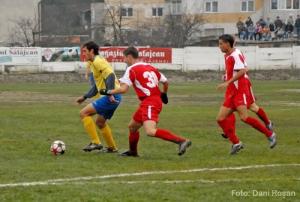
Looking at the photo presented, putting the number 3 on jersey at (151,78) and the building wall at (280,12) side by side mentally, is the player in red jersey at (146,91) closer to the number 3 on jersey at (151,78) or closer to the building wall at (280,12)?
the number 3 on jersey at (151,78)

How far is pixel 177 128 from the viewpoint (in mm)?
18953

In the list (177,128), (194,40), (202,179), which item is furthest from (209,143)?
(194,40)

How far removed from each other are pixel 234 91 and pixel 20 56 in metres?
38.0

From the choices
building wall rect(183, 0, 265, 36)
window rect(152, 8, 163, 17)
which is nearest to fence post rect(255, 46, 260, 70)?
building wall rect(183, 0, 265, 36)

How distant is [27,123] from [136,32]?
55978mm

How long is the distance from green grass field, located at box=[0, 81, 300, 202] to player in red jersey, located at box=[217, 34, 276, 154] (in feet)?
1.09

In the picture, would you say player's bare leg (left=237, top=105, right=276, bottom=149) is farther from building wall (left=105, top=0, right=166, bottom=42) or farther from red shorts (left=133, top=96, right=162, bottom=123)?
building wall (left=105, top=0, right=166, bottom=42)

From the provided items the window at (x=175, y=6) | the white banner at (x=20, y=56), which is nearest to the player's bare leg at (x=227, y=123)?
the white banner at (x=20, y=56)

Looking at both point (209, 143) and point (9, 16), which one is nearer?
point (209, 143)

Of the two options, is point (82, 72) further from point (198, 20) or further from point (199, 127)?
point (199, 127)

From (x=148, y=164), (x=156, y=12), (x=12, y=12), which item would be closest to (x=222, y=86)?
(x=148, y=164)

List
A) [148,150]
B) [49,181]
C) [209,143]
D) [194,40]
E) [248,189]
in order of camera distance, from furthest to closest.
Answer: [194,40] < [209,143] < [148,150] < [49,181] < [248,189]

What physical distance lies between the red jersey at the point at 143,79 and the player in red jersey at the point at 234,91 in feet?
3.99

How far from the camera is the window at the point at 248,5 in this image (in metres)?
83.8
